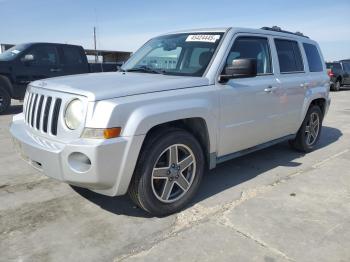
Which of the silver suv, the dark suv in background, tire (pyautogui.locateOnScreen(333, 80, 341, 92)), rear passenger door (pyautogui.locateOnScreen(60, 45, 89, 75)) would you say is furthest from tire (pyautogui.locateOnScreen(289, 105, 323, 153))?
tire (pyautogui.locateOnScreen(333, 80, 341, 92))

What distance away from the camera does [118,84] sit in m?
3.41

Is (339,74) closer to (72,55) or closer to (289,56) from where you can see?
(72,55)

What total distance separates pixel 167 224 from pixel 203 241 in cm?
46

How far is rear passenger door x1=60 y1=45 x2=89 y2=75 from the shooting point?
10617mm

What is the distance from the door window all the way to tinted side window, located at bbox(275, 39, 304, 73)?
7.13 m

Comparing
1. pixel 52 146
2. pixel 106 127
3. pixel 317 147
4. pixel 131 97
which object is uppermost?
pixel 131 97

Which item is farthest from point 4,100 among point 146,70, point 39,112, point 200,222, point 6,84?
point 200,222

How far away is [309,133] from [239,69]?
2.89m

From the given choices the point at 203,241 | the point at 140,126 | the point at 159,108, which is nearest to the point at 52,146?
the point at 140,126

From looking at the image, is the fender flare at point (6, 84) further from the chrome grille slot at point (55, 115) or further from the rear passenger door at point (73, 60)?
the chrome grille slot at point (55, 115)

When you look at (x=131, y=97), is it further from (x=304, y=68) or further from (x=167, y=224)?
(x=304, y=68)

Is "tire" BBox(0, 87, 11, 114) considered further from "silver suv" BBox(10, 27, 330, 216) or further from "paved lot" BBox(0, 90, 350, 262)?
"silver suv" BBox(10, 27, 330, 216)

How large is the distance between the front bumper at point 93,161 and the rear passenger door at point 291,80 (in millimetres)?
2675

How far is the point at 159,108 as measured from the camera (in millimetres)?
3287
